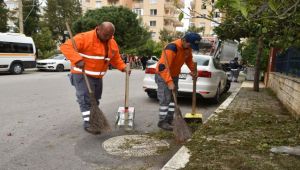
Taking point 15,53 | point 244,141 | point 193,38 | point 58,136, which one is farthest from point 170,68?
point 15,53

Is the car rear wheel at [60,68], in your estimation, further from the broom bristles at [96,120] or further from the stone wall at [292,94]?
the broom bristles at [96,120]

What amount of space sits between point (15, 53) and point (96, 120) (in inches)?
665

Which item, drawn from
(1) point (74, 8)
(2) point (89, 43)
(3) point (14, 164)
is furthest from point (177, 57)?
(1) point (74, 8)

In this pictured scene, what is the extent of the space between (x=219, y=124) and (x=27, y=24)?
4124 cm

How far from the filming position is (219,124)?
645 cm

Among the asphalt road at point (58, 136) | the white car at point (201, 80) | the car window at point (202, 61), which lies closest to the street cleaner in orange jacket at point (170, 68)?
the asphalt road at point (58, 136)

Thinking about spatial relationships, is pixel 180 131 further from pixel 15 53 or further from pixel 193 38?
pixel 15 53

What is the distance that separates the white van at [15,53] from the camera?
20062mm

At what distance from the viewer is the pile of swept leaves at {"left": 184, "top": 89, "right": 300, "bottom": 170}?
423 cm

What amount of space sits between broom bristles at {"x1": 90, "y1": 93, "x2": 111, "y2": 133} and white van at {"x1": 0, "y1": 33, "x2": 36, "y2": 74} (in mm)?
16033

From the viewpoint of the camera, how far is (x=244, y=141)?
528 centimetres

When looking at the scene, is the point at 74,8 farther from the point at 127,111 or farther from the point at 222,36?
the point at 127,111

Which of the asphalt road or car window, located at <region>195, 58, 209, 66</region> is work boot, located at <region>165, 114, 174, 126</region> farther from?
car window, located at <region>195, 58, 209, 66</region>

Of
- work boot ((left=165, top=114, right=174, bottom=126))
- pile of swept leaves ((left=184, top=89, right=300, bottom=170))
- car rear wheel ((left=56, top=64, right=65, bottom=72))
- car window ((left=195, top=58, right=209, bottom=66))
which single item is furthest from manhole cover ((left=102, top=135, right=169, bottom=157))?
car rear wheel ((left=56, top=64, right=65, bottom=72))
